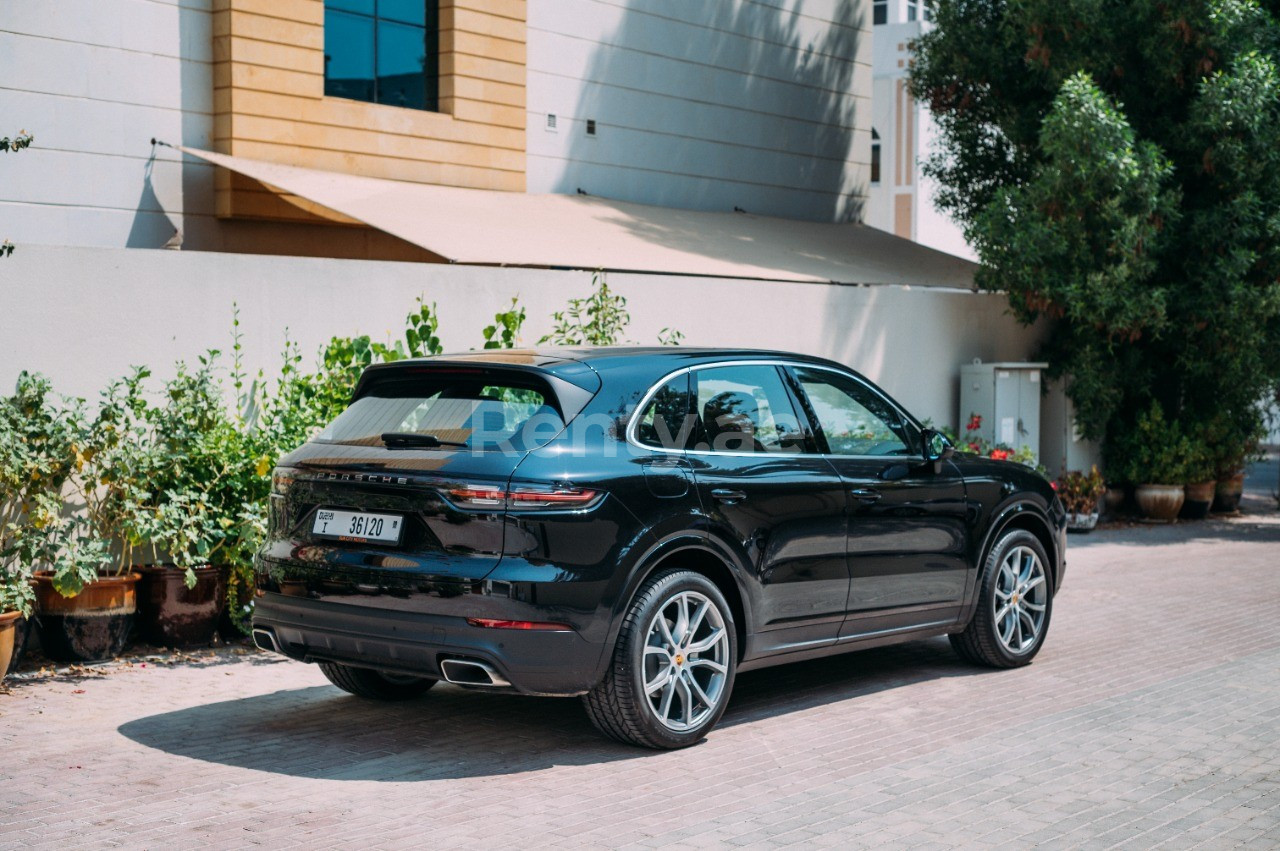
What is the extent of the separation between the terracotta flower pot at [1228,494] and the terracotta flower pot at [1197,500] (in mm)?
313

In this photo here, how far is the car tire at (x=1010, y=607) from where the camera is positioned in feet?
27.2

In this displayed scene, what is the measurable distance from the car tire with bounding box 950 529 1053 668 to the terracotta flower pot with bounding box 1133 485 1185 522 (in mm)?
8616

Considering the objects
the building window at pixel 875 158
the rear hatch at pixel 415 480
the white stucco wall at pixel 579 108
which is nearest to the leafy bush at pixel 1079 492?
the white stucco wall at pixel 579 108

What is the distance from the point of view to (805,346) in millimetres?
14594

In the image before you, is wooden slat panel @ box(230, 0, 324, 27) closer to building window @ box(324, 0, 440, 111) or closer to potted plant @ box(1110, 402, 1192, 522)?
building window @ box(324, 0, 440, 111)

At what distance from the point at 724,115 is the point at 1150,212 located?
7.13m

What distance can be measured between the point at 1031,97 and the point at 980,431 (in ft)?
14.6

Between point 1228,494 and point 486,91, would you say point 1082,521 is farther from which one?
point 486,91

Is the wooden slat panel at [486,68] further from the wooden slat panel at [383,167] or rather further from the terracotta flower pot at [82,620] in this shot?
the terracotta flower pot at [82,620]

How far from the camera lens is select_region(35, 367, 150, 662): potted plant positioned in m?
8.12

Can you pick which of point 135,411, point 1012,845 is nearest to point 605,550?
point 1012,845

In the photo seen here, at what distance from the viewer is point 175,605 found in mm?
8742

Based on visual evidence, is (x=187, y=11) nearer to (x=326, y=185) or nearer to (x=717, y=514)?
(x=326, y=185)

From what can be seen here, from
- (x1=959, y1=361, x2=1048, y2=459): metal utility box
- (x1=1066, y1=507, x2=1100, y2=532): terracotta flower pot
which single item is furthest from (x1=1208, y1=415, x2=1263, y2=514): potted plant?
(x1=959, y1=361, x2=1048, y2=459): metal utility box
